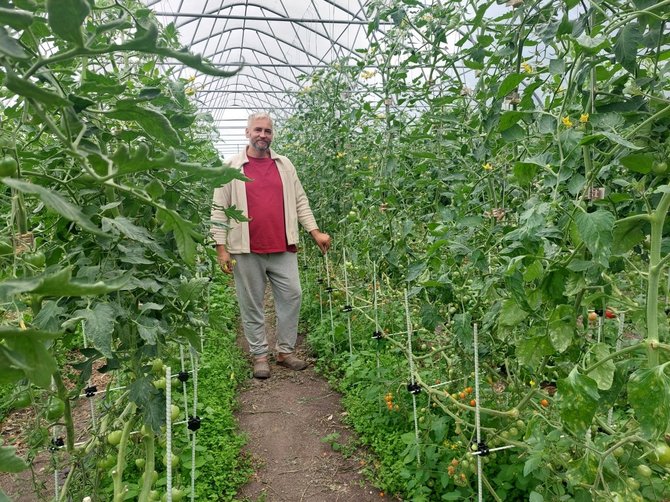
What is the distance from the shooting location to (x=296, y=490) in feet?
8.19

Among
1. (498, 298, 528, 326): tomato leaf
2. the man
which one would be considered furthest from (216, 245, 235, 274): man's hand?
(498, 298, 528, 326): tomato leaf

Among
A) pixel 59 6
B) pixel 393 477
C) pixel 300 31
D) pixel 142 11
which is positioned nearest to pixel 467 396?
pixel 393 477

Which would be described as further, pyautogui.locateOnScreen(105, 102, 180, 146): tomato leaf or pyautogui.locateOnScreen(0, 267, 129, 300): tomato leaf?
pyautogui.locateOnScreen(105, 102, 180, 146): tomato leaf

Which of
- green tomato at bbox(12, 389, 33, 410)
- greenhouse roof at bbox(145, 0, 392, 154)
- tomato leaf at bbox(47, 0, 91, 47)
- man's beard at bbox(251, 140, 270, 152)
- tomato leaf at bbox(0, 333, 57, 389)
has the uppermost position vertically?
greenhouse roof at bbox(145, 0, 392, 154)

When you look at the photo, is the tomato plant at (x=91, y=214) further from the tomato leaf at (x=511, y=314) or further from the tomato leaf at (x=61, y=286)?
the tomato leaf at (x=511, y=314)

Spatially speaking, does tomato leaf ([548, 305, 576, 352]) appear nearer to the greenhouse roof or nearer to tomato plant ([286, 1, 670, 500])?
tomato plant ([286, 1, 670, 500])

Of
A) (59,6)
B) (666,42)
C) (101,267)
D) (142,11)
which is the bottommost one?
(101,267)

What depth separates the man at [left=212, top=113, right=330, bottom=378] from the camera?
11.3 ft

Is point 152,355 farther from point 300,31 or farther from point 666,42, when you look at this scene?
point 300,31

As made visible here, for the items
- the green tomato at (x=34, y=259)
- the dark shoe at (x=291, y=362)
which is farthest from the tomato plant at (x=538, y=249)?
the green tomato at (x=34, y=259)

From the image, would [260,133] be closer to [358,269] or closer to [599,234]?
[358,269]

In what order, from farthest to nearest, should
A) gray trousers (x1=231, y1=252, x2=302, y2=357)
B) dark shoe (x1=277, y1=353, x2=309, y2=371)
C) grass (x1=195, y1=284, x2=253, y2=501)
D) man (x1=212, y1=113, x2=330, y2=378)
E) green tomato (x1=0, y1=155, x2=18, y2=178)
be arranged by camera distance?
dark shoe (x1=277, y1=353, x2=309, y2=371) < gray trousers (x1=231, y1=252, x2=302, y2=357) < man (x1=212, y1=113, x2=330, y2=378) < grass (x1=195, y1=284, x2=253, y2=501) < green tomato (x1=0, y1=155, x2=18, y2=178)

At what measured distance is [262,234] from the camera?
3504mm

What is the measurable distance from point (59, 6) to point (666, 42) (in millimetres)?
1118
